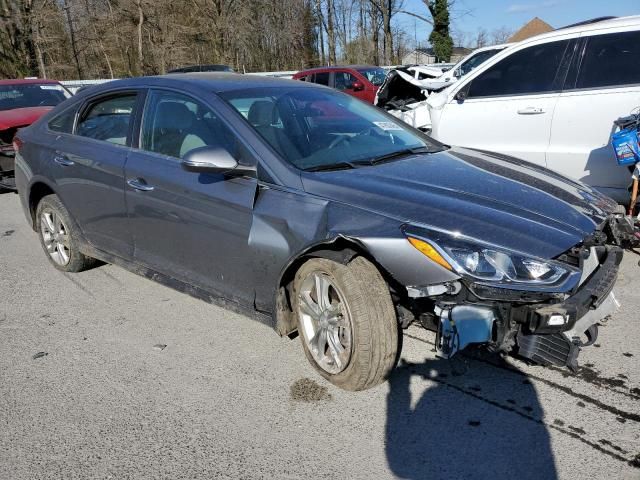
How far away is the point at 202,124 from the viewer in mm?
3475

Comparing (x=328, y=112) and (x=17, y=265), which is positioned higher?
(x=328, y=112)

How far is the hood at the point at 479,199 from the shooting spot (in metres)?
2.54

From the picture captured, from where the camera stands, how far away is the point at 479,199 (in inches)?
111

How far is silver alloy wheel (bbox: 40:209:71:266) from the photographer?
473 cm

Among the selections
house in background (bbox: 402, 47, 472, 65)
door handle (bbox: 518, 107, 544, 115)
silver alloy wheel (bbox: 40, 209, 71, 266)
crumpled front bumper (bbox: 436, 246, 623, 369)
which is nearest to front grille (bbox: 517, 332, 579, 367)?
crumpled front bumper (bbox: 436, 246, 623, 369)

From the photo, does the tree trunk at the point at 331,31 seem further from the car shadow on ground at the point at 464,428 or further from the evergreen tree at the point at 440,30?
the car shadow on ground at the point at 464,428

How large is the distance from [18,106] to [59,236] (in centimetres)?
598

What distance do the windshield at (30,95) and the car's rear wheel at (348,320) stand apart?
859 centimetres

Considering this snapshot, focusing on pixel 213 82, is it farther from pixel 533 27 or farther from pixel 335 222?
pixel 533 27

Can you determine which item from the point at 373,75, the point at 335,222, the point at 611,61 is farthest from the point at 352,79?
the point at 335,222

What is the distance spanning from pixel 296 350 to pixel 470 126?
3446mm

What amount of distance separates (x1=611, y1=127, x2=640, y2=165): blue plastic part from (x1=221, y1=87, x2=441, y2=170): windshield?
5.18 feet

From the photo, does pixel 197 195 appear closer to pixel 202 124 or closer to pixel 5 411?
pixel 202 124

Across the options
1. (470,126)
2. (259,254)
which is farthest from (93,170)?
(470,126)
